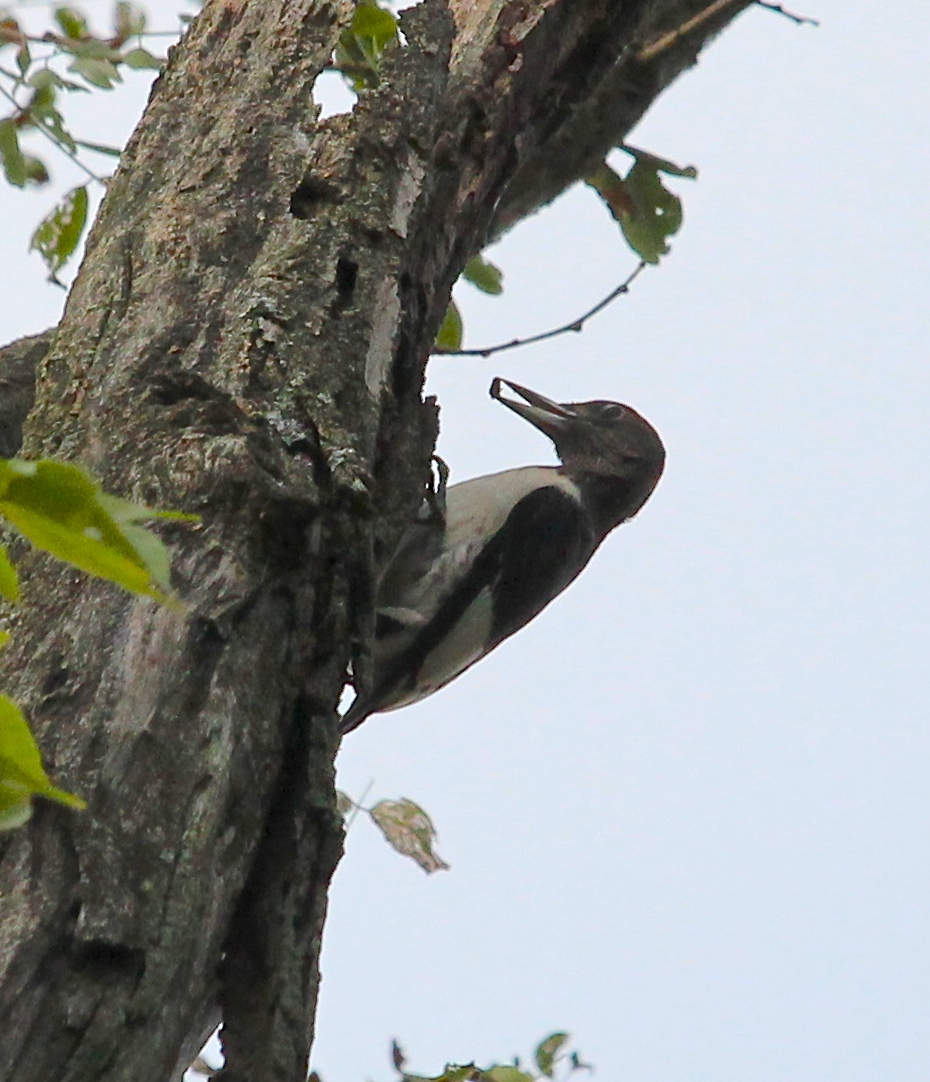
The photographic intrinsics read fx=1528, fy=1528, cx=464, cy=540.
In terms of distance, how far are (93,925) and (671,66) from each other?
2.70 meters

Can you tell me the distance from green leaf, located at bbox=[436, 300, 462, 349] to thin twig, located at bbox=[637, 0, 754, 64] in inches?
28.5

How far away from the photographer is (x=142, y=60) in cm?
330

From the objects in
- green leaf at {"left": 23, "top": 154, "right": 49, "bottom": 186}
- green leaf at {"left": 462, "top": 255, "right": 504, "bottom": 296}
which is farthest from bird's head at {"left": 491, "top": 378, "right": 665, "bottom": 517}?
green leaf at {"left": 23, "top": 154, "right": 49, "bottom": 186}

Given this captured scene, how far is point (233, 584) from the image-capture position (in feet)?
5.85

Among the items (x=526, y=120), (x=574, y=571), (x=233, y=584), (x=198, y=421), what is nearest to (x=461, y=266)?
(x=526, y=120)

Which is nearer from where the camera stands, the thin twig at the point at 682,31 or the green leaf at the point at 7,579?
the green leaf at the point at 7,579

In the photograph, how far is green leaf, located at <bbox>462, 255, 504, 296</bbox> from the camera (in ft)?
12.5

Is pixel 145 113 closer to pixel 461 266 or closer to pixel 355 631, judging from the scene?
pixel 461 266

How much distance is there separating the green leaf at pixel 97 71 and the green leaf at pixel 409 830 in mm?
1671

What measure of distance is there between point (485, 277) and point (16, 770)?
298 centimetres

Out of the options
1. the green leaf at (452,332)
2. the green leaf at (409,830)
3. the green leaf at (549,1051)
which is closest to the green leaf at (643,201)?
the green leaf at (452,332)

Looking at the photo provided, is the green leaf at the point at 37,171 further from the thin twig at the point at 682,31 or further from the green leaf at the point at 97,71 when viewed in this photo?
the thin twig at the point at 682,31

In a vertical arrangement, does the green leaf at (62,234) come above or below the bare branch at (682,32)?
below

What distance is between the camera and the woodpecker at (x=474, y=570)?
12.6ft
